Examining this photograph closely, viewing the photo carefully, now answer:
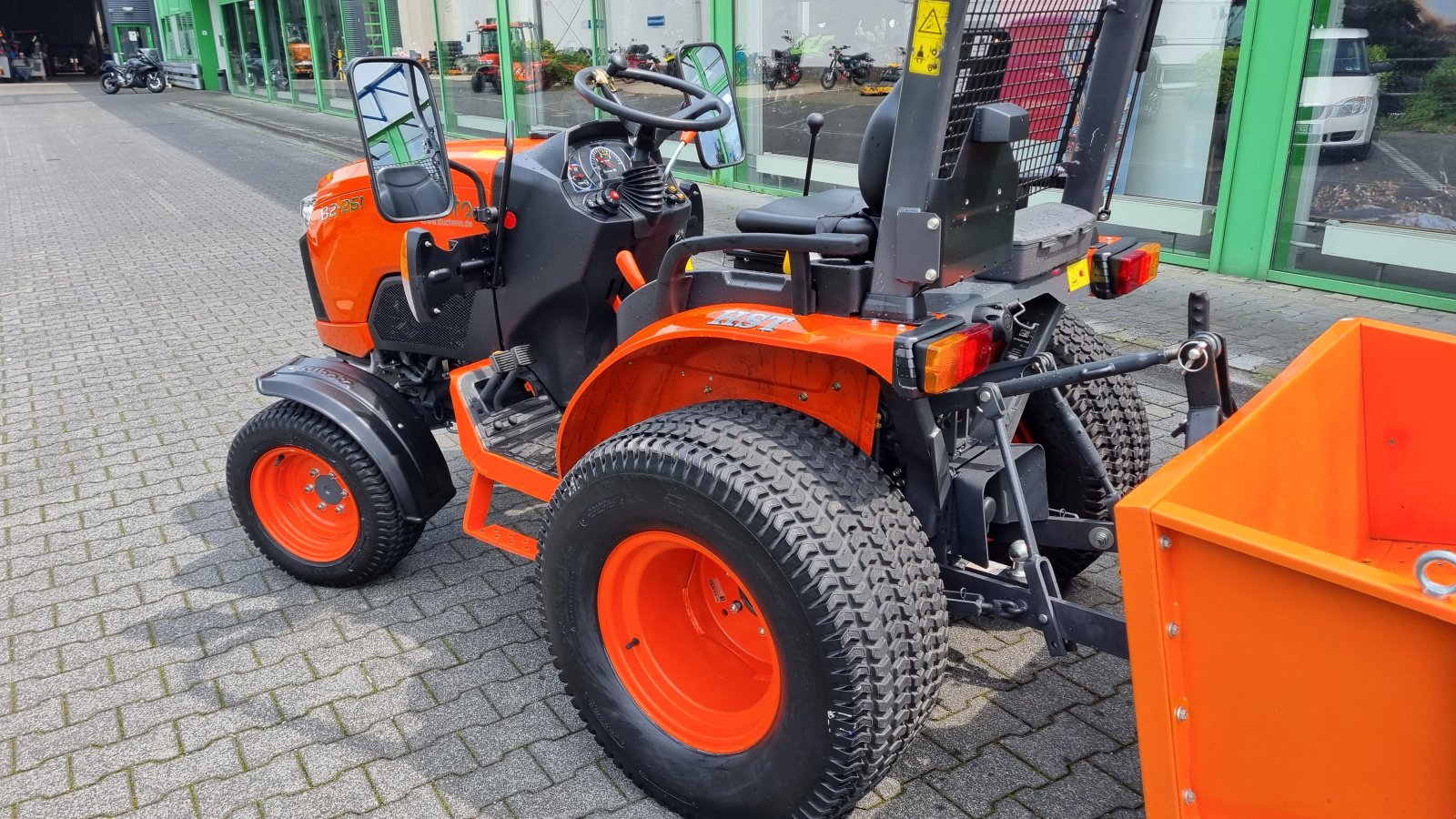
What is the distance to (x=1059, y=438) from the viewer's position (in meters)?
2.76

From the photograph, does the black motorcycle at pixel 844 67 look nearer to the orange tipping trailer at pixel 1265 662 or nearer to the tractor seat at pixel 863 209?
the tractor seat at pixel 863 209

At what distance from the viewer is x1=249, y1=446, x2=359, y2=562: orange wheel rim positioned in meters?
3.31

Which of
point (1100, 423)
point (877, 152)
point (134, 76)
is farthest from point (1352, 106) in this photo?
point (134, 76)

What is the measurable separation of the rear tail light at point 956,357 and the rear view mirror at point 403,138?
4.86 feet

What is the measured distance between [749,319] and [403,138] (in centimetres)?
130

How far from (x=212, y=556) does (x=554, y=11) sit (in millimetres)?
10638

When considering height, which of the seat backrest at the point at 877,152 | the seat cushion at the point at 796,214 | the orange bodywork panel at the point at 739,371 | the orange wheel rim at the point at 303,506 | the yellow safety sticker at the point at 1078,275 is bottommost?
the orange wheel rim at the point at 303,506

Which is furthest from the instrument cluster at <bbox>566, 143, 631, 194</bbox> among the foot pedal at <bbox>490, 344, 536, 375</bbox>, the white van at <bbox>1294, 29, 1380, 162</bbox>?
the white van at <bbox>1294, 29, 1380, 162</bbox>

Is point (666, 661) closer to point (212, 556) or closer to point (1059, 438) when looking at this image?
point (1059, 438)

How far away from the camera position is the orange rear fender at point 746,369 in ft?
6.49

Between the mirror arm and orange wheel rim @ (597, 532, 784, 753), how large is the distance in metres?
1.17

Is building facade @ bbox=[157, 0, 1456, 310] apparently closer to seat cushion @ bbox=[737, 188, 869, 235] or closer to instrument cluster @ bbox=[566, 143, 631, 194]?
instrument cluster @ bbox=[566, 143, 631, 194]

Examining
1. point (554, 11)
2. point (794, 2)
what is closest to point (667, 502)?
point (794, 2)

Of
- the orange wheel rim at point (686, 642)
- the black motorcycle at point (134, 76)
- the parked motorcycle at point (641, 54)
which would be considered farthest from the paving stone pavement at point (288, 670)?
the black motorcycle at point (134, 76)
